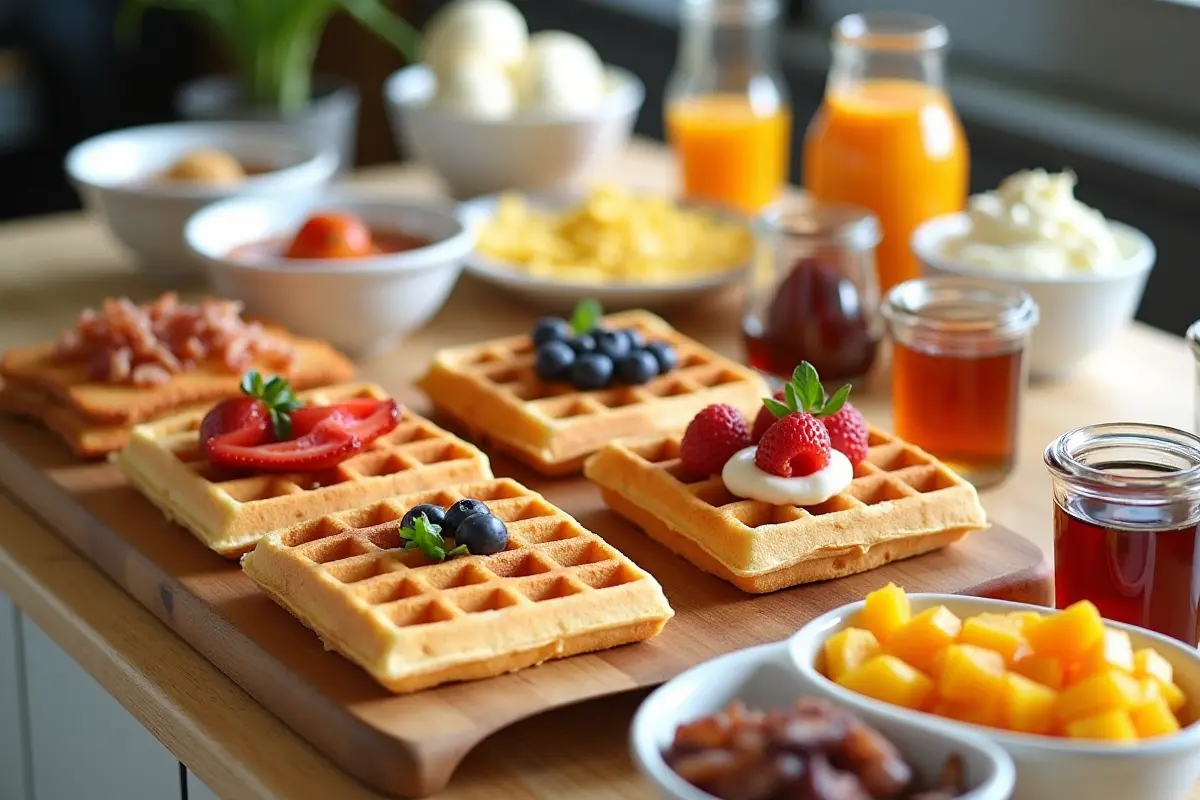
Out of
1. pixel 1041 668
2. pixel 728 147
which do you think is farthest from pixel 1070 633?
pixel 728 147

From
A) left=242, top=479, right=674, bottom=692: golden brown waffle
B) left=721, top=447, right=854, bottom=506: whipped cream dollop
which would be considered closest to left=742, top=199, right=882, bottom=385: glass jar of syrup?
left=721, top=447, right=854, bottom=506: whipped cream dollop

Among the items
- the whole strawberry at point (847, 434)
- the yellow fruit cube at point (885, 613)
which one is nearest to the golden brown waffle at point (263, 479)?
the whole strawberry at point (847, 434)

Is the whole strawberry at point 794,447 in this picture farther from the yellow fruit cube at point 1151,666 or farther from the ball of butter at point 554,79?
the ball of butter at point 554,79

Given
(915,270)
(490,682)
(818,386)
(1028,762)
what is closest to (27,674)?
(490,682)

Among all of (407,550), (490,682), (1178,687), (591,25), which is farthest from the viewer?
(591,25)

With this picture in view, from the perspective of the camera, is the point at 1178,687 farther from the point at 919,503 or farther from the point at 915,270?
the point at 915,270

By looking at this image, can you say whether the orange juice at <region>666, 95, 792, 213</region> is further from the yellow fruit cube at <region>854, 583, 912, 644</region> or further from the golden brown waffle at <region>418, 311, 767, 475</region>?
the yellow fruit cube at <region>854, 583, 912, 644</region>

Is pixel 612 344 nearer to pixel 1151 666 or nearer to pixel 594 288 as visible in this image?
pixel 594 288
